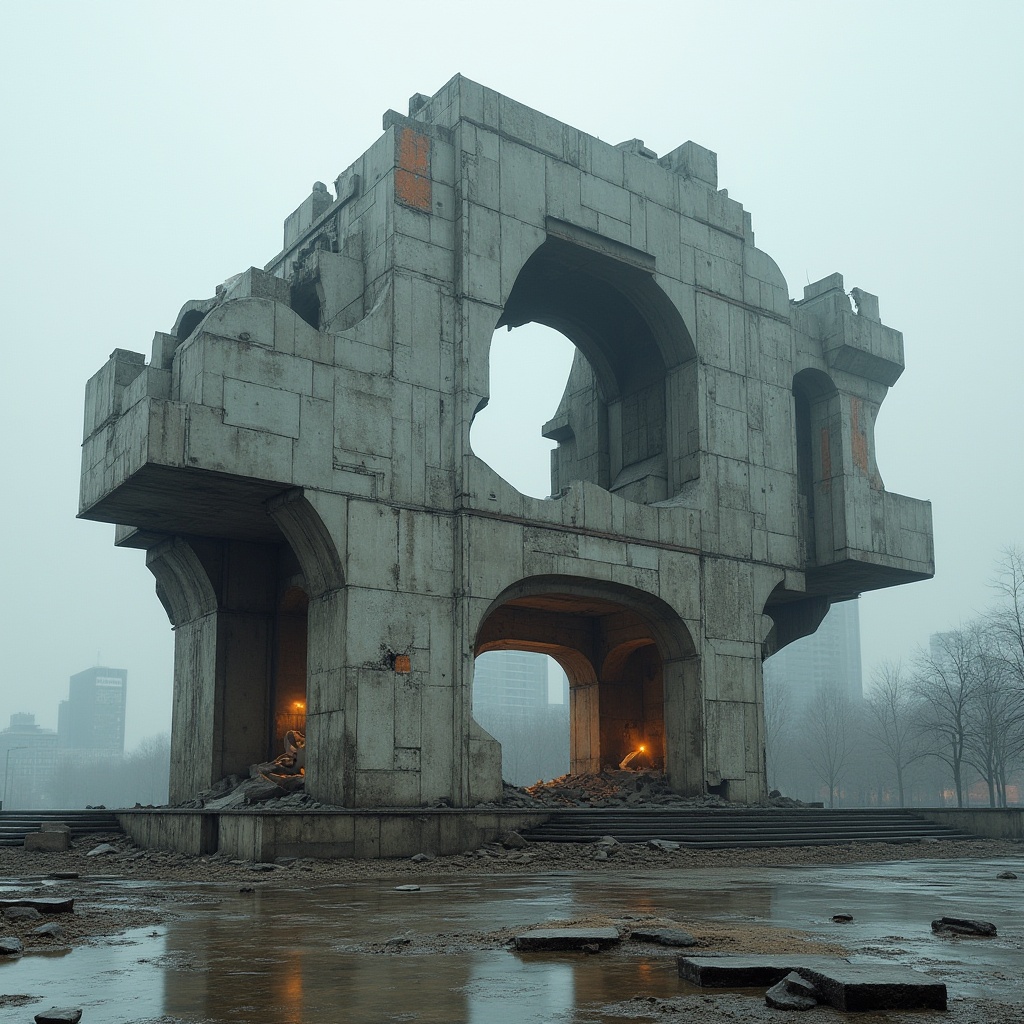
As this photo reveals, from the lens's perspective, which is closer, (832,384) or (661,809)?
(661,809)

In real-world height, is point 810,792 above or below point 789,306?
below

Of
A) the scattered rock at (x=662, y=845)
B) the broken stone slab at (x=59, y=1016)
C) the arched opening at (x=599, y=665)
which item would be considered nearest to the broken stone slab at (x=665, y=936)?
the broken stone slab at (x=59, y=1016)

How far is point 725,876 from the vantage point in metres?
17.4

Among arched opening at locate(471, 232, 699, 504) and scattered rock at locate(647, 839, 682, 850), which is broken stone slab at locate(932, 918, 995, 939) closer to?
scattered rock at locate(647, 839, 682, 850)

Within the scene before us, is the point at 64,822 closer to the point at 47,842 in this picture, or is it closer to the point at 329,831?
the point at 47,842

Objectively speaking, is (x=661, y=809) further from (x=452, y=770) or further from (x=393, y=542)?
(x=393, y=542)

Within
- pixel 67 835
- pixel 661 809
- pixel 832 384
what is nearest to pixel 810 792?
pixel 832 384

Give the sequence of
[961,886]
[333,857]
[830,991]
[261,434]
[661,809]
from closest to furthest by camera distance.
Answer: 1. [830,991]
2. [961,886]
3. [333,857]
4. [261,434]
5. [661,809]

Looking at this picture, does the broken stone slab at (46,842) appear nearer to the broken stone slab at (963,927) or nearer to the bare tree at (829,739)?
the broken stone slab at (963,927)

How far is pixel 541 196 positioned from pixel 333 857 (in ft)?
55.7

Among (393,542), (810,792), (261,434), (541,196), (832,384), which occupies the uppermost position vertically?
(541,196)

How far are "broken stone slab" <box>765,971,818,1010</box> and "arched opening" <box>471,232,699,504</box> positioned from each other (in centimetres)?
2587

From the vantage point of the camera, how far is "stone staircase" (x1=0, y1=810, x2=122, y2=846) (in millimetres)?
26469

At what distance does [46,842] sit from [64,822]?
2356 millimetres
